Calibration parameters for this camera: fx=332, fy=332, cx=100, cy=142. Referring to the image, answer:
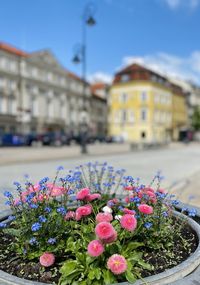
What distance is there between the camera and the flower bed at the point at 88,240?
2619 millimetres

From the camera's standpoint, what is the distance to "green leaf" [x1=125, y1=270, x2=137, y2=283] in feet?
8.19

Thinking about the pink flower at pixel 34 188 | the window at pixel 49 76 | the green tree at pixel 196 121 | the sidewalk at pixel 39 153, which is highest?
the window at pixel 49 76

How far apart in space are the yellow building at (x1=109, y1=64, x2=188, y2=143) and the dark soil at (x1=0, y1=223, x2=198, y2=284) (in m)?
62.0

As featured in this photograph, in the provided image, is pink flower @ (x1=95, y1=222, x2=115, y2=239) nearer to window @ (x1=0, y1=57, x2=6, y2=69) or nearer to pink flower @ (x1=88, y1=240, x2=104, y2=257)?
pink flower @ (x1=88, y1=240, x2=104, y2=257)

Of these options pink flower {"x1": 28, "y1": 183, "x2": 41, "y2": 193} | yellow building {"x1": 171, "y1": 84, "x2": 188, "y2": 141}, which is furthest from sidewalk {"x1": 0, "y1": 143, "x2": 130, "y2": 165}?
yellow building {"x1": 171, "y1": 84, "x2": 188, "y2": 141}

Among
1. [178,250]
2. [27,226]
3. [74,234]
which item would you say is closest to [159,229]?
[178,250]

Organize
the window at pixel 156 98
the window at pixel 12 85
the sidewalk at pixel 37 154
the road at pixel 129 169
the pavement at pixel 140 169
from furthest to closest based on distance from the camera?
the window at pixel 156 98, the window at pixel 12 85, the sidewalk at pixel 37 154, the road at pixel 129 169, the pavement at pixel 140 169

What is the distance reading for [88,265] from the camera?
8.66ft

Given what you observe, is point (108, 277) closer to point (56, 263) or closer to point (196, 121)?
point (56, 263)

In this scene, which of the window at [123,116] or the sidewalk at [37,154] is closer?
the sidewalk at [37,154]

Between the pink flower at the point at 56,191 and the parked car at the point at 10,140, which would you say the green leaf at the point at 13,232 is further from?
the parked car at the point at 10,140

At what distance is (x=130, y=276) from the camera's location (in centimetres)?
253

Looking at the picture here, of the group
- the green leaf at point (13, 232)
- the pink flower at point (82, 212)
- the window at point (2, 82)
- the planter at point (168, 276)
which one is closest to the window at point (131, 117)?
the window at point (2, 82)

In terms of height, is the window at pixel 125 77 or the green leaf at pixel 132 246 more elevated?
the window at pixel 125 77
